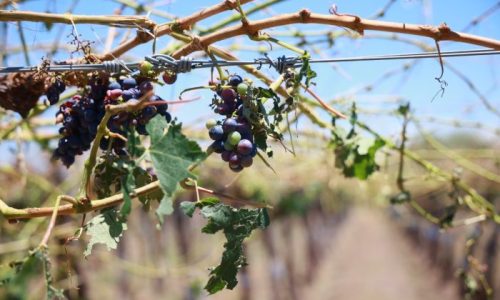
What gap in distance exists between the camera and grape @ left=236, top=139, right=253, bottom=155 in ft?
3.16

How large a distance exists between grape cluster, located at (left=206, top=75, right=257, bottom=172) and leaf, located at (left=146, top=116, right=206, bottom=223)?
0.12m

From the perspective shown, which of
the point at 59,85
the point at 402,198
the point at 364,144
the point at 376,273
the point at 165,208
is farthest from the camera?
the point at 376,273

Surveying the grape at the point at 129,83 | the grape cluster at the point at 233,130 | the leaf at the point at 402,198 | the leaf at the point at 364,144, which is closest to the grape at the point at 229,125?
the grape cluster at the point at 233,130

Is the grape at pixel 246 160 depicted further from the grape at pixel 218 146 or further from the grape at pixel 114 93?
the grape at pixel 114 93

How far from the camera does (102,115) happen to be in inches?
44.2

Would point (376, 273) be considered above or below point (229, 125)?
below

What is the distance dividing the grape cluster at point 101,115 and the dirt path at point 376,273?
11.5 meters

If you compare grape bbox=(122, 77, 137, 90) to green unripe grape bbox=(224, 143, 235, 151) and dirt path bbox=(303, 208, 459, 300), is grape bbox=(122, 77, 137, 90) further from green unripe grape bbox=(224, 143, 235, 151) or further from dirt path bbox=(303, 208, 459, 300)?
dirt path bbox=(303, 208, 459, 300)

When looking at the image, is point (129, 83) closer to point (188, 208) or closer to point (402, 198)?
point (188, 208)

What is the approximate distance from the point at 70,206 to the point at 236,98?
376 millimetres

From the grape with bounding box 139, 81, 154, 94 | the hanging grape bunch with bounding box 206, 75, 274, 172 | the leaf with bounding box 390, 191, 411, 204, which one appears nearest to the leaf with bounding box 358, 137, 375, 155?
the leaf with bounding box 390, 191, 411, 204

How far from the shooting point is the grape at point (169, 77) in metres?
1.09

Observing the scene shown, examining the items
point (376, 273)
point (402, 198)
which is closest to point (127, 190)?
point (402, 198)

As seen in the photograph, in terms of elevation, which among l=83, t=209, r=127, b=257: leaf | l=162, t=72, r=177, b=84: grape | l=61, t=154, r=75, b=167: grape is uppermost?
l=162, t=72, r=177, b=84: grape
